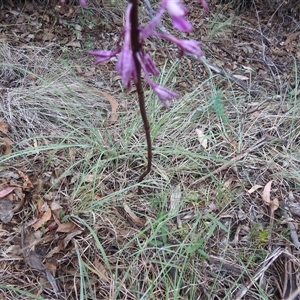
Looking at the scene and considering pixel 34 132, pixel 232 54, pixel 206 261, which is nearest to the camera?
pixel 206 261

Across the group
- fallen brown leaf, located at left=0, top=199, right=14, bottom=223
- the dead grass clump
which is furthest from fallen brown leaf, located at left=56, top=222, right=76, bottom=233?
the dead grass clump

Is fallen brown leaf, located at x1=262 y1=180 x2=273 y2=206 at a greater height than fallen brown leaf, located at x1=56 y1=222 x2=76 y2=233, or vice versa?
fallen brown leaf, located at x1=56 y1=222 x2=76 y2=233

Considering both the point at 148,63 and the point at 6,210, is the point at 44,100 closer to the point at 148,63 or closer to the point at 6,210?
the point at 6,210

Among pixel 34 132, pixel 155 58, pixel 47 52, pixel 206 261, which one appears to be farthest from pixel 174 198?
pixel 47 52

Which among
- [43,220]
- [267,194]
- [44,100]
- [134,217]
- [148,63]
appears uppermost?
[148,63]

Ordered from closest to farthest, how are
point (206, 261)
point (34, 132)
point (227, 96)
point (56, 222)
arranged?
point (206, 261) < point (56, 222) < point (34, 132) < point (227, 96)

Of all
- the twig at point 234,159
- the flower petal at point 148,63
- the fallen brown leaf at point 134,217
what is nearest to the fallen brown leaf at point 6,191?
the fallen brown leaf at point 134,217

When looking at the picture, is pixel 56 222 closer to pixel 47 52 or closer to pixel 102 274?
pixel 102 274

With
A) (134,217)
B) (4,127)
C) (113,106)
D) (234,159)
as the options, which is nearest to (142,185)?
(134,217)

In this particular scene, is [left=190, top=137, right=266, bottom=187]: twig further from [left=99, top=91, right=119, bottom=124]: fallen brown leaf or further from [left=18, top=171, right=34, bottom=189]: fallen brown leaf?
[left=18, top=171, right=34, bottom=189]: fallen brown leaf
